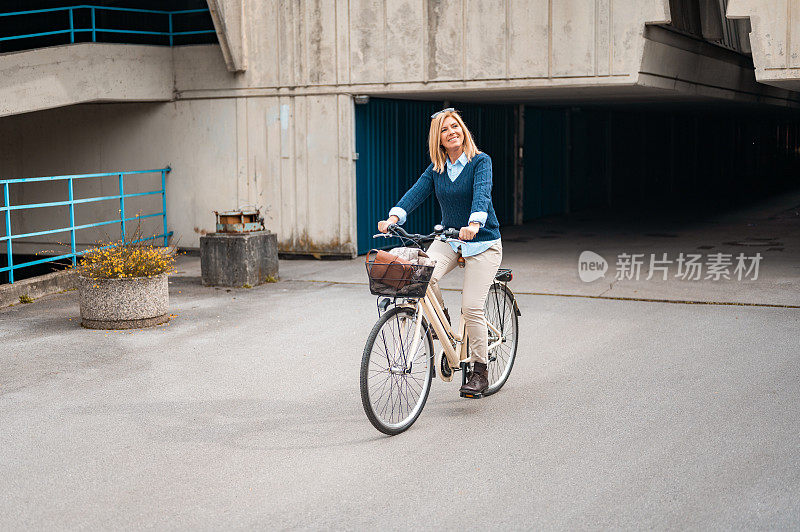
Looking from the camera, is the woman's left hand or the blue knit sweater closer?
the woman's left hand

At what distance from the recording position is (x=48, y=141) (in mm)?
17562

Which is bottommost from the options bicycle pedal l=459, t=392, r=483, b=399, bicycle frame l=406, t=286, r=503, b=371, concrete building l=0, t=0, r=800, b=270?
bicycle pedal l=459, t=392, r=483, b=399

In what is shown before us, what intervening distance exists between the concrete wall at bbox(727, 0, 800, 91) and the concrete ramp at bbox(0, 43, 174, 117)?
366 inches

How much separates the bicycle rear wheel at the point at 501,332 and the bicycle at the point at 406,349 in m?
0.16

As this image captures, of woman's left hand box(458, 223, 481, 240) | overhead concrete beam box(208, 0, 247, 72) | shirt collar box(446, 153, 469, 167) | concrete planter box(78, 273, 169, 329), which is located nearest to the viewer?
woman's left hand box(458, 223, 481, 240)

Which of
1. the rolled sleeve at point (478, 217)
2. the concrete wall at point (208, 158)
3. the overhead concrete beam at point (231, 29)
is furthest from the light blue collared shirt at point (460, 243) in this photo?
the overhead concrete beam at point (231, 29)

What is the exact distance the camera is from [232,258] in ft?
39.9

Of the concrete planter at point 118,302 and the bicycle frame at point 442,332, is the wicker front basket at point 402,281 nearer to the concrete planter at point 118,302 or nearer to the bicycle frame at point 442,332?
the bicycle frame at point 442,332

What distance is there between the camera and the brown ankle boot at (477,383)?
6.39 meters

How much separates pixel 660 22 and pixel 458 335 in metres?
7.86

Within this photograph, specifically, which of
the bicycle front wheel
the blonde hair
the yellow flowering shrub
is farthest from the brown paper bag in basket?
the yellow flowering shrub

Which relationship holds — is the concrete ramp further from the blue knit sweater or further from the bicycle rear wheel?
the bicycle rear wheel

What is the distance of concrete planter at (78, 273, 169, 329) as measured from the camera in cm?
944

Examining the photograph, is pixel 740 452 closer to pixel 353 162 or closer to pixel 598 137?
pixel 353 162
